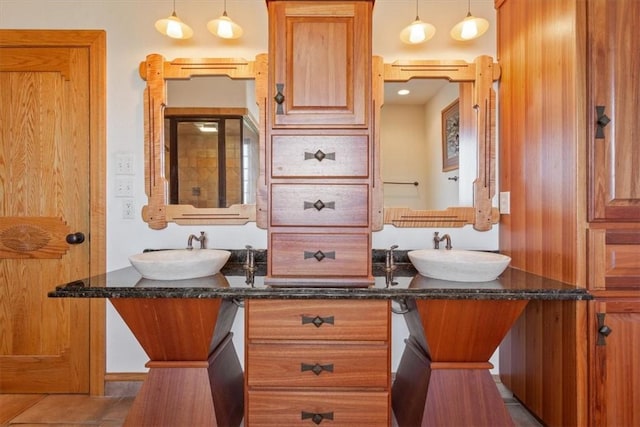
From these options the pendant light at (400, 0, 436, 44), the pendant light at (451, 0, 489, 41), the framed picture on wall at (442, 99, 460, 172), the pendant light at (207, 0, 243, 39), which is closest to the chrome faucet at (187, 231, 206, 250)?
the pendant light at (207, 0, 243, 39)

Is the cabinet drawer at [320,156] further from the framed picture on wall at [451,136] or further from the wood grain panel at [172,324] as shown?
the framed picture on wall at [451,136]

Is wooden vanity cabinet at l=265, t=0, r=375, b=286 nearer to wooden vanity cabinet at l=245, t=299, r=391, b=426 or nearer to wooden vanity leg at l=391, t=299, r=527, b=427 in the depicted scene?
wooden vanity cabinet at l=245, t=299, r=391, b=426

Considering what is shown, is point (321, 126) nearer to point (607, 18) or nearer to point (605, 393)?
point (607, 18)

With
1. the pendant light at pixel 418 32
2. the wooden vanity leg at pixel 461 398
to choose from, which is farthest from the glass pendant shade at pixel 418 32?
the wooden vanity leg at pixel 461 398

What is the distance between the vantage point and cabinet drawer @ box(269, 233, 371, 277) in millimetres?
1401

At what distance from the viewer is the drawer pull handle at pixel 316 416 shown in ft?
4.36

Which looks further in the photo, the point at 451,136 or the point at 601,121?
the point at 451,136

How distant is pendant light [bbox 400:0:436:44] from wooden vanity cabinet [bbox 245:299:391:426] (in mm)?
1424

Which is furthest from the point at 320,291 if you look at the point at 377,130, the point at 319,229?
the point at 377,130

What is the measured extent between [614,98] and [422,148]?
2.69 feet

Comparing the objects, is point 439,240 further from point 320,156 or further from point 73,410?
point 73,410

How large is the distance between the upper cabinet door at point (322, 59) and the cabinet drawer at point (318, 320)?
73 centimetres

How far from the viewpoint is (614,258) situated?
1347mm

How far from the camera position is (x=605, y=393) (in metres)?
1.35
